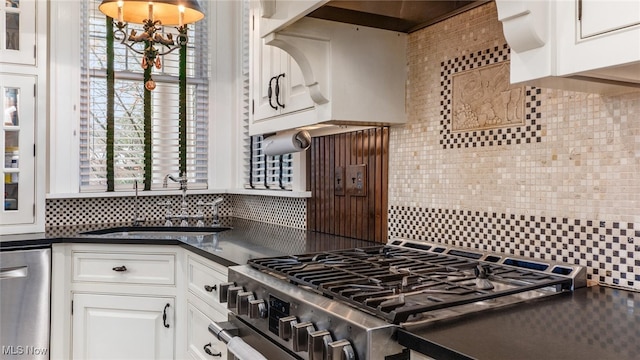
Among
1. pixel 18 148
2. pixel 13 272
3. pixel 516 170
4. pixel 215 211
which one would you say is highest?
pixel 18 148

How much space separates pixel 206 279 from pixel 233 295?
589 millimetres

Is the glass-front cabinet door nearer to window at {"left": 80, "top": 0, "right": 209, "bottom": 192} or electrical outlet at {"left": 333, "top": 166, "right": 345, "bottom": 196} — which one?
window at {"left": 80, "top": 0, "right": 209, "bottom": 192}

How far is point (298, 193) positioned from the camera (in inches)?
105

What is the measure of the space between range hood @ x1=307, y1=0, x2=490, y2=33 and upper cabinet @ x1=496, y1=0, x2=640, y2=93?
624mm

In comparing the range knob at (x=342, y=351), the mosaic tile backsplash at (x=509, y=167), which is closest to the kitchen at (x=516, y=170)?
the mosaic tile backsplash at (x=509, y=167)

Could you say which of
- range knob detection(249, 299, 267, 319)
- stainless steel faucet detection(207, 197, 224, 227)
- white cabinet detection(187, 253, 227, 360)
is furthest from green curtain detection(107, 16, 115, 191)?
range knob detection(249, 299, 267, 319)

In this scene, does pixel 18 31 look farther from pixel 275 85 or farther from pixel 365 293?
pixel 365 293

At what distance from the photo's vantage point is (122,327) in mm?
2510

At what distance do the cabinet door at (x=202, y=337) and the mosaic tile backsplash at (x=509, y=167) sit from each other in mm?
848

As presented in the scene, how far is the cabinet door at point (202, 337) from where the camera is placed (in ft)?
6.43

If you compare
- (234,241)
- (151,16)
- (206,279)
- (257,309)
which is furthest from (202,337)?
(151,16)

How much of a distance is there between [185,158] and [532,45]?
2716 millimetres

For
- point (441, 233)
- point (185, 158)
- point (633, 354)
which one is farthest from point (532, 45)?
point (185, 158)

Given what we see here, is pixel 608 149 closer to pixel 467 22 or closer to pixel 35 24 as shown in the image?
pixel 467 22
